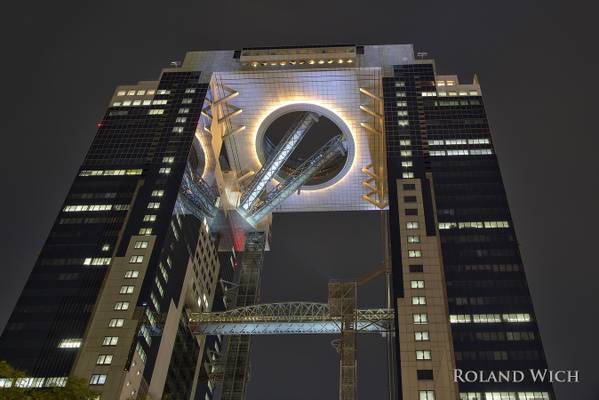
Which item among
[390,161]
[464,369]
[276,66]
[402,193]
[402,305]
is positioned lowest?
[464,369]

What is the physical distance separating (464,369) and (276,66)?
7544 cm

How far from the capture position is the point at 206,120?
128875 mm

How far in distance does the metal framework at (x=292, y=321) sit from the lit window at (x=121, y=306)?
22133 millimetres

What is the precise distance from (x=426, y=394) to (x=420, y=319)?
11.0 m

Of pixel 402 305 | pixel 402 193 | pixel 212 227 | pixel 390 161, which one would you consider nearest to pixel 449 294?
pixel 402 305

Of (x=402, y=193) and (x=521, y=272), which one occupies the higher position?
(x=402, y=193)

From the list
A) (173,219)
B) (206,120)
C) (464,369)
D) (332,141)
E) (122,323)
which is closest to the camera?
(464,369)

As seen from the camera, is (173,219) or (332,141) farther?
(332,141)

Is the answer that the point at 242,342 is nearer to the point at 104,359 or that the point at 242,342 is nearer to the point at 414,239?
the point at 414,239

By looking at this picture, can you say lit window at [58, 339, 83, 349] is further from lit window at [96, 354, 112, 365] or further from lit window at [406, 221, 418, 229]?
lit window at [406, 221, 418, 229]

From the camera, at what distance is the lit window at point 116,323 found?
89000mm

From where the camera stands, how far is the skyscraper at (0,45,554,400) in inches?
3386

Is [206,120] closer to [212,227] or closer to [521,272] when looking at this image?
[212,227]

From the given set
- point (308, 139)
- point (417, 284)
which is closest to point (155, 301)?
point (417, 284)
